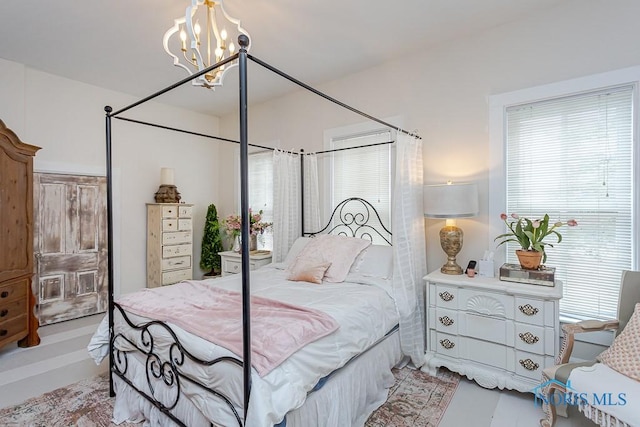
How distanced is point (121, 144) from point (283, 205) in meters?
2.45

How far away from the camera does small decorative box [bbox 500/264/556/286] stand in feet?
7.29

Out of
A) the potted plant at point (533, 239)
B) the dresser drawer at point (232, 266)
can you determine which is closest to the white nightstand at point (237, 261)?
the dresser drawer at point (232, 266)

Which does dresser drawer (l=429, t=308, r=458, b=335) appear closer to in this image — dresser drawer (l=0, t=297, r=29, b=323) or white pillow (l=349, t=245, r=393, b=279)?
white pillow (l=349, t=245, r=393, b=279)

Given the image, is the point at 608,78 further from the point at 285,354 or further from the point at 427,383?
the point at 285,354

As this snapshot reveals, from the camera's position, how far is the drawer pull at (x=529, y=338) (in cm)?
214

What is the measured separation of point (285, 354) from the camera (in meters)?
1.49

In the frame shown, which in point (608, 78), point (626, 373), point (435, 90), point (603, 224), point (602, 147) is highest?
point (435, 90)

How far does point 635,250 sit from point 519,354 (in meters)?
1.11

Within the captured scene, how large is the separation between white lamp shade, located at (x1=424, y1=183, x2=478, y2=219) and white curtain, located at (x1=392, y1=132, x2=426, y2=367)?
8.3 inches

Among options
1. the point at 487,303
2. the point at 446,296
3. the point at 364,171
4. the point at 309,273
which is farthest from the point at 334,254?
the point at 487,303

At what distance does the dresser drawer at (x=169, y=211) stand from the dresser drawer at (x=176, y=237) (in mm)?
245

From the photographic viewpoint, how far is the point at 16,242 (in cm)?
303

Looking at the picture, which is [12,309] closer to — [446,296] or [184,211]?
[184,211]

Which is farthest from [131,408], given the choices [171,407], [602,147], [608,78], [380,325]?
[608,78]
